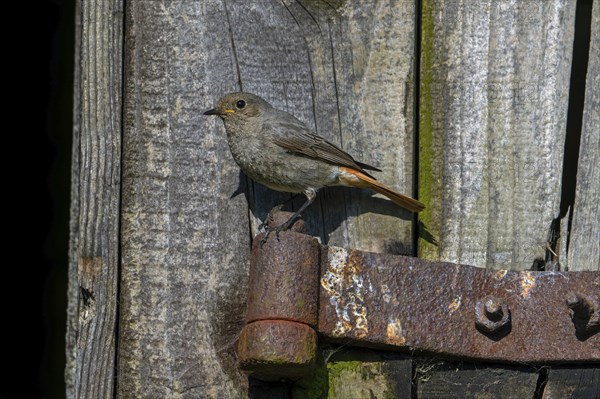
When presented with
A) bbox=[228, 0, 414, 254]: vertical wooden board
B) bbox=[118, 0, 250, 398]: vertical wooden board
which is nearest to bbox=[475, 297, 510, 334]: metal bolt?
bbox=[228, 0, 414, 254]: vertical wooden board

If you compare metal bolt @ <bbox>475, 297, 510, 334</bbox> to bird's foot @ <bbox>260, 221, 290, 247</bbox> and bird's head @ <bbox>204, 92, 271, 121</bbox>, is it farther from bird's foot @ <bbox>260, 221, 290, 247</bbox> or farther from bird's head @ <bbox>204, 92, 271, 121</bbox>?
bird's head @ <bbox>204, 92, 271, 121</bbox>

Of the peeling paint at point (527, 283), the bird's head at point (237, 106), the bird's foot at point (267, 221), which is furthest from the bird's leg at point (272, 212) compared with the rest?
the peeling paint at point (527, 283)

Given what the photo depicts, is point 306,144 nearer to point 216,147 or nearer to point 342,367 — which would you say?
point 216,147

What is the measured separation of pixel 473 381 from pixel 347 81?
958 mm

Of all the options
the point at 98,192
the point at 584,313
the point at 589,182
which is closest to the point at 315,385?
the point at 584,313

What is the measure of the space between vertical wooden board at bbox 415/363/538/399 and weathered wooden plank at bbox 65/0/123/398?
0.89 m

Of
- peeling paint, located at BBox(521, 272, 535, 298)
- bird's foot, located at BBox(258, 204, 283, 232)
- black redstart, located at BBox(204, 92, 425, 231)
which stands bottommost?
peeling paint, located at BBox(521, 272, 535, 298)

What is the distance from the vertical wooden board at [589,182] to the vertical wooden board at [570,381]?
0.35 meters

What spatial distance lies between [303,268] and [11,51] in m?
3.44

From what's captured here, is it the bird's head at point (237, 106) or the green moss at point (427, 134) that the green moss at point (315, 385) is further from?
the bird's head at point (237, 106)

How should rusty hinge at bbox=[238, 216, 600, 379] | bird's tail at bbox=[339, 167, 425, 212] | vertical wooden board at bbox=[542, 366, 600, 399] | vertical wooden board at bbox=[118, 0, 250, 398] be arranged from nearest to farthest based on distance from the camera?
rusty hinge at bbox=[238, 216, 600, 379] < vertical wooden board at bbox=[542, 366, 600, 399] < vertical wooden board at bbox=[118, 0, 250, 398] < bird's tail at bbox=[339, 167, 425, 212]

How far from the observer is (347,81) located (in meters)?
2.67

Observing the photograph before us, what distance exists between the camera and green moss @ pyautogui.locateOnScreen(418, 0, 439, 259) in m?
2.63

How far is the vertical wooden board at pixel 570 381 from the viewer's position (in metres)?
2.34
